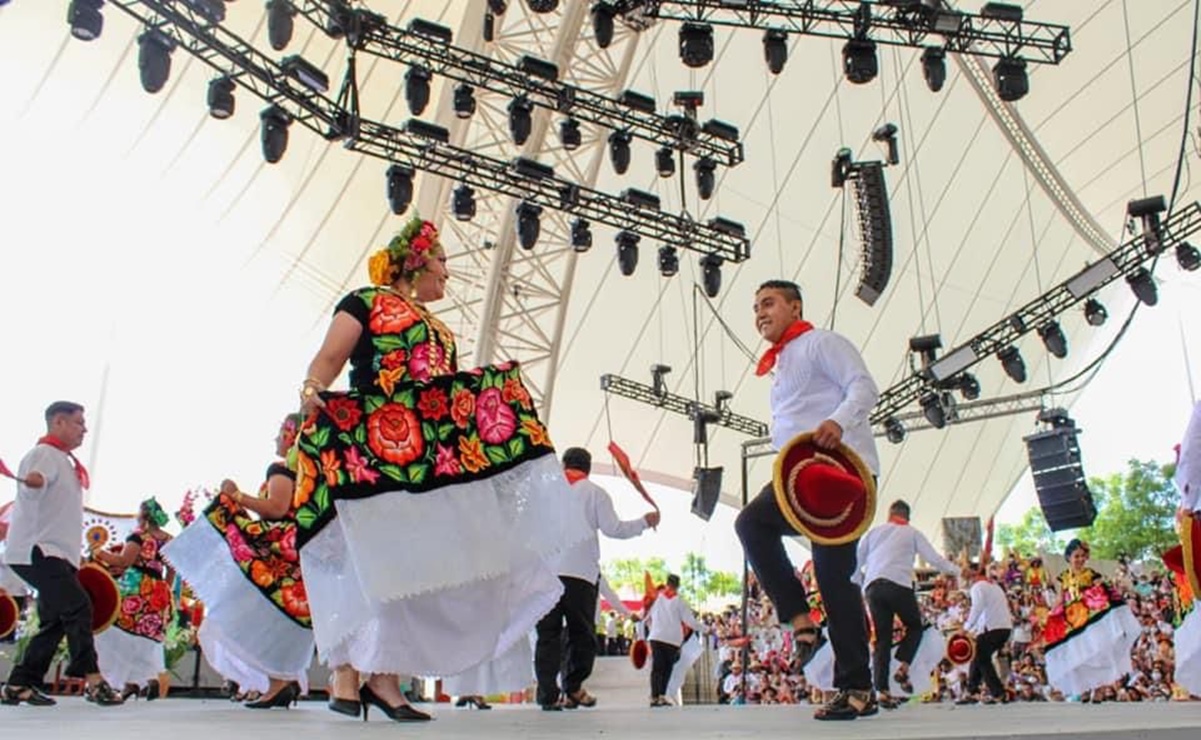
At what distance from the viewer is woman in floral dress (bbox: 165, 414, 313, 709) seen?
409 cm

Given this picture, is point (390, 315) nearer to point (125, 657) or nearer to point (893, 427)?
point (125, 657)

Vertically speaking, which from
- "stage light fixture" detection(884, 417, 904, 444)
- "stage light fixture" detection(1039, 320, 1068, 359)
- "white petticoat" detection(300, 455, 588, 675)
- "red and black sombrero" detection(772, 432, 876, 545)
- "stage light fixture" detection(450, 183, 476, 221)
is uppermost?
"stage light fixture" detection(450, 183, 476, 221)

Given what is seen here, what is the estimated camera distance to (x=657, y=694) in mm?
8836

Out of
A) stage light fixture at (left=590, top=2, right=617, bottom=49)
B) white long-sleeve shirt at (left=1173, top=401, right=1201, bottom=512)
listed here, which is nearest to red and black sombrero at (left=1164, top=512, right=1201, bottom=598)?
white long-sleeve shirt at (left=1173, top=401, right=1201, bottom=512)

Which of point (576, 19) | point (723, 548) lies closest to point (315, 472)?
point (576, 19)

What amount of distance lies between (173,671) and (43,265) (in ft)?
27.3

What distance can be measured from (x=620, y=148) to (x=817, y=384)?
7853mm

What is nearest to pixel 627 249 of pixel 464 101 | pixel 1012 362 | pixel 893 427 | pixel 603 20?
pixel 464 101

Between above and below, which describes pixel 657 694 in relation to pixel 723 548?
below

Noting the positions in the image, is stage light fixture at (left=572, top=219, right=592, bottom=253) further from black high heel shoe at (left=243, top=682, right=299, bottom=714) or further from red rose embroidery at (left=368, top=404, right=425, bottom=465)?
red rose embroidery at (left=368, top=404, right=425, bottom=465)

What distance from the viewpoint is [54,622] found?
464 cm

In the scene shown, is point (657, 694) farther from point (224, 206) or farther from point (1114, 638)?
point (224, 206)

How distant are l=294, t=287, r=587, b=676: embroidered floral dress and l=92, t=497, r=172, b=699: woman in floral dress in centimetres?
365

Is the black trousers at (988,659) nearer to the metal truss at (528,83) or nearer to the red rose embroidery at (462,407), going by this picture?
the metal truss at (528,83)
